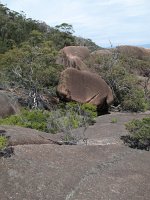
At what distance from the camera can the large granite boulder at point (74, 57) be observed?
28547 millimetres

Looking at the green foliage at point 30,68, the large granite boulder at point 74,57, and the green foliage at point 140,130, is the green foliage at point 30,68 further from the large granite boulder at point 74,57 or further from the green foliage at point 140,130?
the green foliage at point 140,130

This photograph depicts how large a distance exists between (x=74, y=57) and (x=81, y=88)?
8.55 m

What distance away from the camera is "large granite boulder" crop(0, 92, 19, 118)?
20.0 metres

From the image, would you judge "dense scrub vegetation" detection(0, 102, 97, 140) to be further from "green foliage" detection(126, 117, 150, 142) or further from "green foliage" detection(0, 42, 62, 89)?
"green foliage" detection(0, 42, 62, 89)

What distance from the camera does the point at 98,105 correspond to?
2159 cm

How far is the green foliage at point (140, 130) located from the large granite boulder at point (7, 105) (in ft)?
29.0

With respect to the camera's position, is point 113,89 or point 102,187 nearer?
point 102,187

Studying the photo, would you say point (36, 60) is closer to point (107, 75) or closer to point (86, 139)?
point (107, 75)

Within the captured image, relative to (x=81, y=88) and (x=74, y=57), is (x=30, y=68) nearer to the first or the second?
(x=81, y=88)

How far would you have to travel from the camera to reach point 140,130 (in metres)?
12.0

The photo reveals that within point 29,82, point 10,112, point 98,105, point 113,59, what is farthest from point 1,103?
point 113,59

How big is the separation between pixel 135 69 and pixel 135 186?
22.7 m

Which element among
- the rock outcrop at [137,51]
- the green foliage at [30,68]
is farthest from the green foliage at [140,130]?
the rock outcrop at [137,51]

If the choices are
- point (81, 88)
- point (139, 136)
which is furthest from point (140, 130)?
point (81, 88)
